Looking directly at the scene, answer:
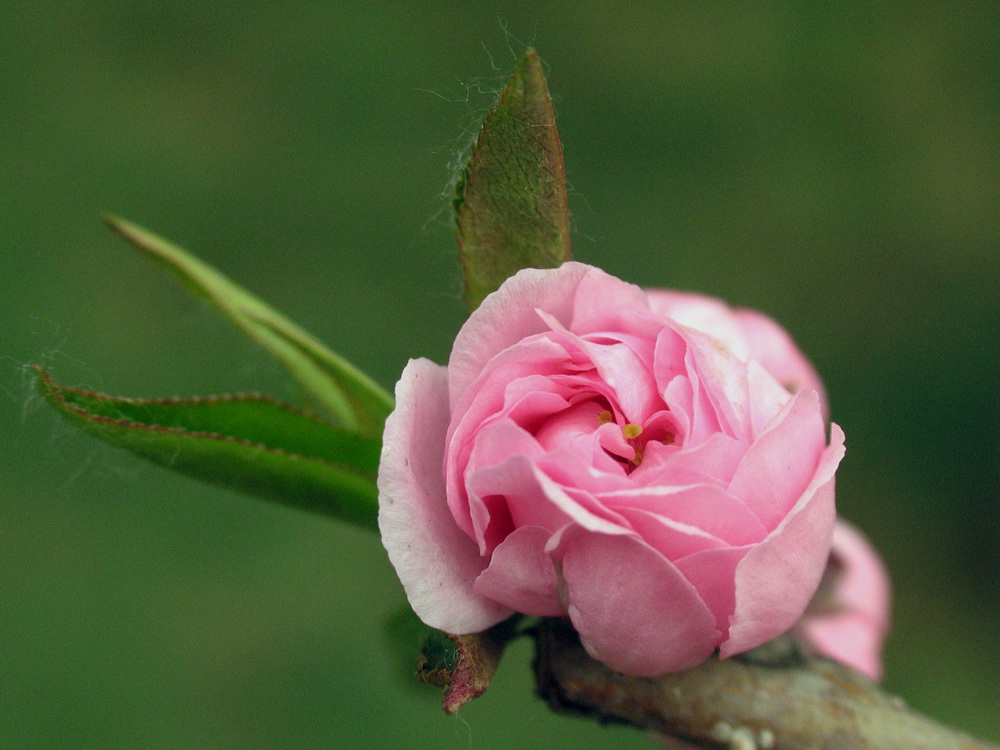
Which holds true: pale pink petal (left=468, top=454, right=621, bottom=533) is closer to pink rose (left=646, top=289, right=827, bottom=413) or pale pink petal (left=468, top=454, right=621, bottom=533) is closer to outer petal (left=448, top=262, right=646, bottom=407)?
outer petal (left=448, top=262, right=646, bottom=407)

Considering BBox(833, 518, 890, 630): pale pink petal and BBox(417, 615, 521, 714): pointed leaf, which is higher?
BBox(417, 615, 521, 714): pointed leaf

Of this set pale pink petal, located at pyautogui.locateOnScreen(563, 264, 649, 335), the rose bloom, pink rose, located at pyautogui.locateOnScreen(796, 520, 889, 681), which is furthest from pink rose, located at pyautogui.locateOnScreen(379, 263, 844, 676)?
pink rose, located at pyautogui.locateOnScreen(796, 520, 889, 681)

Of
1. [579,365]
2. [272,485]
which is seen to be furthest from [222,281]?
[579,365]

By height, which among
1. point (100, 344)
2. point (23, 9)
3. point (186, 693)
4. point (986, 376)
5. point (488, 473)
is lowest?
point (186, 693)

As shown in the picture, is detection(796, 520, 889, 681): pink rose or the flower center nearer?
the flower center

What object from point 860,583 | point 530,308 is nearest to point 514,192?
point 530,308

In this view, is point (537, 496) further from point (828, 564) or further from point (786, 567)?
point (828, 564)

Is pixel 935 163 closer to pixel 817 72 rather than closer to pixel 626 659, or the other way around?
pixel 817 72
